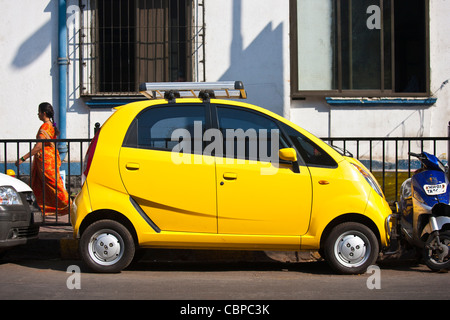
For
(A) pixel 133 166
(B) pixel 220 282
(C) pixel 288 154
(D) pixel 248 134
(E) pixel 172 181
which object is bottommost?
(B) pixel 220 282

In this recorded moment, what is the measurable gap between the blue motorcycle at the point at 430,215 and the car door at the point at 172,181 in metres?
2.11

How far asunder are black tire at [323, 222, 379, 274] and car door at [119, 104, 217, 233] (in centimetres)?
117

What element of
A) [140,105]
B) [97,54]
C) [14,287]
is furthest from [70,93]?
[14,287]

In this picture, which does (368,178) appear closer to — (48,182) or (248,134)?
(248,134)

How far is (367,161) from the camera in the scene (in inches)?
412

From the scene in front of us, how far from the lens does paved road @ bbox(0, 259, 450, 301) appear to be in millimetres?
5086

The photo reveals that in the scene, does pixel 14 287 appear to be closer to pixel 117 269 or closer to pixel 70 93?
pixel 117 269

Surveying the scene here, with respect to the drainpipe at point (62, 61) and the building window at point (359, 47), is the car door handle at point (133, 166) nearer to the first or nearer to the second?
the drainpipe at point (62, 61)

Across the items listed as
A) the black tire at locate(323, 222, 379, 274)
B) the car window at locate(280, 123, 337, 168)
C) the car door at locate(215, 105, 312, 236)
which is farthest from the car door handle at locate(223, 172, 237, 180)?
the black tire at locate(323, 222, 379, 274)

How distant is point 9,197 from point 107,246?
1288 millimetres

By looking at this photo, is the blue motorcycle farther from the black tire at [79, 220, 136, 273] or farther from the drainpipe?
the drainpipe

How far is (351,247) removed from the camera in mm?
5914

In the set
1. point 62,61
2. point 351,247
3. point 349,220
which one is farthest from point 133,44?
point 351,247
